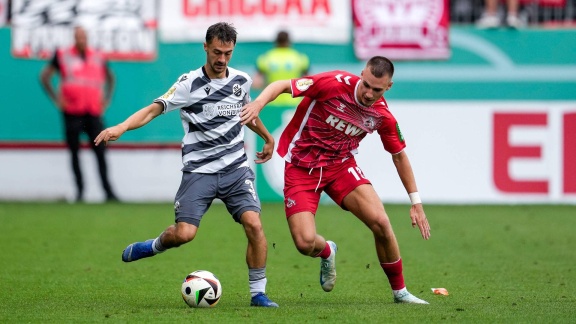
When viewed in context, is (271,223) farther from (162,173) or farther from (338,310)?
(338,310)

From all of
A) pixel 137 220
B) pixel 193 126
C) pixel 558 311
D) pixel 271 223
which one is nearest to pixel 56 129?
pixel 137 220

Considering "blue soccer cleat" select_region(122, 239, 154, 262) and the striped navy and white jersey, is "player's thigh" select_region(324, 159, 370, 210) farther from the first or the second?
"blue soccer cleat" select_region(122, 239, 154, 262)

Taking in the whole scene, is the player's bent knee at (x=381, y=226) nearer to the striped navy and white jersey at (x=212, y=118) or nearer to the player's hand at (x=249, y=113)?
the striped navy and white jersey at (x=212, y=118)

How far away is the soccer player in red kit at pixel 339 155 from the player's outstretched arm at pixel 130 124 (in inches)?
31.8

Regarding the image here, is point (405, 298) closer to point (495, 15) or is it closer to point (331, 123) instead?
point (331, 123)

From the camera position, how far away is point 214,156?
8.27 meters

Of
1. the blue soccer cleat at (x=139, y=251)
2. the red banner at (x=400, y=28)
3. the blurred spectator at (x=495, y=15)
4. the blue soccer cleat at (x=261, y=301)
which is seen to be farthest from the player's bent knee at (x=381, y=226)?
the blurred spectator at (x=495, y=15)

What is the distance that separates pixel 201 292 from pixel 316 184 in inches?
50.4

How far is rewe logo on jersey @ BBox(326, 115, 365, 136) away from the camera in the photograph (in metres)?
8.31

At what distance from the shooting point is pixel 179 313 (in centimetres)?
747

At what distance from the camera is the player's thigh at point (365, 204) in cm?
809

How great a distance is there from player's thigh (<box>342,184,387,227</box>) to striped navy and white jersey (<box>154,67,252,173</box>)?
877mm

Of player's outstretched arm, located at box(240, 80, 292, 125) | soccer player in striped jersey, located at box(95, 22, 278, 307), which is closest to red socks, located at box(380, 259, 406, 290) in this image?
soccer player in striped jersey, located at box(95, 22, 278, 307)

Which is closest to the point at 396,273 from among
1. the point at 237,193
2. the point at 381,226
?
the point at 381,226
